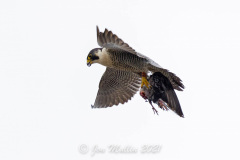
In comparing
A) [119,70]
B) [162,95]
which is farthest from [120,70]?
[162,95]

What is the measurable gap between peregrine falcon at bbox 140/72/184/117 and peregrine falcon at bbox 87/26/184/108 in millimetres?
200

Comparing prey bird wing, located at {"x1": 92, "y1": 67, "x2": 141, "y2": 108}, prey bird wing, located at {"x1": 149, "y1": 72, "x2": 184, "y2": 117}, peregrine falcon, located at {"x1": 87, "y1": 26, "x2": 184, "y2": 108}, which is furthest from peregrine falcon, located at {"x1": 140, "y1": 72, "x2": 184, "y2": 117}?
prey bird wing, located at {"x1": 92, "y1": 67, "x2": 141, "y2": 108}

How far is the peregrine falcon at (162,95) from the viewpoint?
1145 centimetres

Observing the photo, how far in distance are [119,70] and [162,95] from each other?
1933 millimetres

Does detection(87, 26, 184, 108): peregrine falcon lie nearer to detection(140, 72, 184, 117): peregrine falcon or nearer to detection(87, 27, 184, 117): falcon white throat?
detection(87, 27, 184, 117): falcon white throat

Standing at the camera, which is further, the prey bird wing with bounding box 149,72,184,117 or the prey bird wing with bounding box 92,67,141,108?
the prey bird wing with bounding box 92,67,141,108

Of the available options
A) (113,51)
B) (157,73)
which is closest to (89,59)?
(113,51)

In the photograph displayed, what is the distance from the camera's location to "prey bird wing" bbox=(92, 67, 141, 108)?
1332 cm

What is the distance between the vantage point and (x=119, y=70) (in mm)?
13234

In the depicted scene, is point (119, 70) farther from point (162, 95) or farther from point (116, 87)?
point (162, 95)

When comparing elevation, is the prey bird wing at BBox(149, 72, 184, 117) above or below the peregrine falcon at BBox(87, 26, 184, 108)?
below

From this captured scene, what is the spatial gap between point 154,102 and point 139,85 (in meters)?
1.65

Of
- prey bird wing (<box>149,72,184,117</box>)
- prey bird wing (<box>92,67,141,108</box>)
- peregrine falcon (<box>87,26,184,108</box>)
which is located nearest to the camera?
prey bird wing (<box>149,72,184,117</box>)

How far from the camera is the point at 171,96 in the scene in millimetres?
11578
